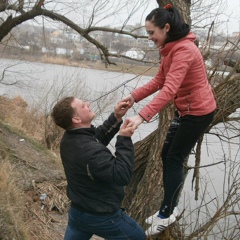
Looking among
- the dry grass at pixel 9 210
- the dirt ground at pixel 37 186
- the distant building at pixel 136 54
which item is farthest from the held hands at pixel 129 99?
the distant building at pixel 136 54

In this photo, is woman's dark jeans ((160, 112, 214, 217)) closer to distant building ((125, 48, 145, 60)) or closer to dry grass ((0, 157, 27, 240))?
dry grass ((0, 157, 27, 240))

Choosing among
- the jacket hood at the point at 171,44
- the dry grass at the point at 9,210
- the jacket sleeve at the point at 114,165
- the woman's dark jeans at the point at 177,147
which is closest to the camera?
the jacket sleeve at the point at 114,165

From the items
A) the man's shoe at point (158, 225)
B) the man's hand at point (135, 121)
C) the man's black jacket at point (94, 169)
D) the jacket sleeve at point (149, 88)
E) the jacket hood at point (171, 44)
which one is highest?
the jacket hood at point (171, 44)

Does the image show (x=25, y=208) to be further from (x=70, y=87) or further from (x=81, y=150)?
(x=70, y=87)

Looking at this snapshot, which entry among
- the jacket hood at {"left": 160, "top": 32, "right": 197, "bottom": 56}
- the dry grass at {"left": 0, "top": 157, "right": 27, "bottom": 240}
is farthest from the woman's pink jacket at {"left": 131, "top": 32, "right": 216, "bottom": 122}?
the dry grass at {"left": 0, "top": 157, "right": 27, "bottom": 240}

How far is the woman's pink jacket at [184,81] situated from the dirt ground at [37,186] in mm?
2274

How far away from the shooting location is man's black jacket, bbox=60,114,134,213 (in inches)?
90.8

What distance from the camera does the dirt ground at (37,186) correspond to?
5.64 meters

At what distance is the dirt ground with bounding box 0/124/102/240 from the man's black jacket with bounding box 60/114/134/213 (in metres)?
1.78

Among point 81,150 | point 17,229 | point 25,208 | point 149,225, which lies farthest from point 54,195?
point 81,150

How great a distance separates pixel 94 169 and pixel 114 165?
120 mm

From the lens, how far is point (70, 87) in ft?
40.9

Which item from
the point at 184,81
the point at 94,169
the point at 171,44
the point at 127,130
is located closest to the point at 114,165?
the point at 94,169

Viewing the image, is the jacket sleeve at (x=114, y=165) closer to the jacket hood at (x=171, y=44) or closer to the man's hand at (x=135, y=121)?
the man's hand at (x=135, y=121)
